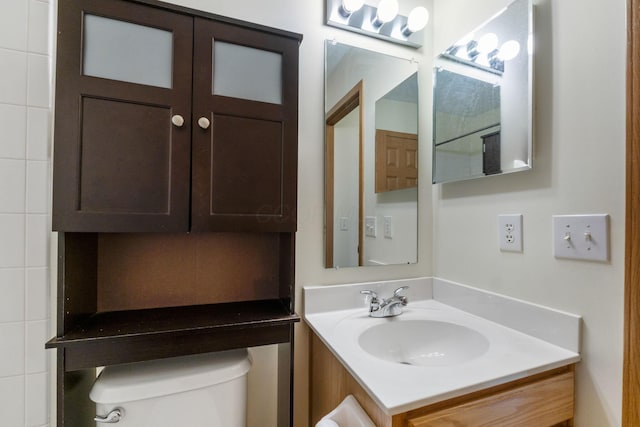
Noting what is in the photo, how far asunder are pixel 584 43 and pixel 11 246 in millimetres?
1709

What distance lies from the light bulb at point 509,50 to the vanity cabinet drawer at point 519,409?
3.15 ft

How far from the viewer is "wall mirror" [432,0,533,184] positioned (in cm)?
90

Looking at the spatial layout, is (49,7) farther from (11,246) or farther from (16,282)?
(16,282)

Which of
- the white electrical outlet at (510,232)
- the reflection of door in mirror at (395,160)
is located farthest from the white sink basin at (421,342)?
the reflection of door in mirror at (395,160)

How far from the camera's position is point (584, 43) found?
77 centimetres

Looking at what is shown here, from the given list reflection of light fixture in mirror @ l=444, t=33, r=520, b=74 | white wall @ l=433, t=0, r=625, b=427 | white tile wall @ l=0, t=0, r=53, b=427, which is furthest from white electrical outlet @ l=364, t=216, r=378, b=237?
white tile wall @ l=0, t=0, r=53, b=427

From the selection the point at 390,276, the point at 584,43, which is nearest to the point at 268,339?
the point at 390,276

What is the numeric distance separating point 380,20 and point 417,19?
0.53 feet

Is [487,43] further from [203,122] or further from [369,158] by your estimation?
[203,122]

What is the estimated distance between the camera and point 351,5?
111cm

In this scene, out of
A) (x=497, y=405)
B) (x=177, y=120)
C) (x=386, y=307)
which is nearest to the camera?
(x=497, y=405)

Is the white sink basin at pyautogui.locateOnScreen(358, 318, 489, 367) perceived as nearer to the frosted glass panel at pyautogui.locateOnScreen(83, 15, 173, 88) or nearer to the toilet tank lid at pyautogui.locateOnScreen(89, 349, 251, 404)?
the toilet tank lid at pyautogui.locateOnScreen(89, 349, 251, 404)

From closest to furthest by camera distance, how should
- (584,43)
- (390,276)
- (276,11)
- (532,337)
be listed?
1. (584,43)
2. (532,337)
3. (276,11)
4. (390,276)

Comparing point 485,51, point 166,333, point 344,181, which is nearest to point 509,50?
point 485,51
